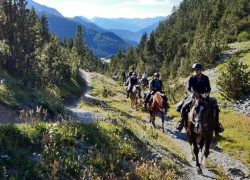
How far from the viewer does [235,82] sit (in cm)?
3631

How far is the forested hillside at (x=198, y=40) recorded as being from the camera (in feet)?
223

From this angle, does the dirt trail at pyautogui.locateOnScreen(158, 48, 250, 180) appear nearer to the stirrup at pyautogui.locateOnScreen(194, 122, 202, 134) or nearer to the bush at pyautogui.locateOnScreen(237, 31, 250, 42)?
the stirrup at pyautogui.locateOnScreen(194, 122, 202, 134)

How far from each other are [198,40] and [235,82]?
4906 cm

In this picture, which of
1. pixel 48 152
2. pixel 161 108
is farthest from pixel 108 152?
pixel 161 108

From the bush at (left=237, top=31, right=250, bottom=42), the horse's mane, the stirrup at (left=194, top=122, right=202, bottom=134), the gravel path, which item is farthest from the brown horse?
the bush at (left=237, top=31, right=250, bottom=42)

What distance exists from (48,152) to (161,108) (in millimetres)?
16504

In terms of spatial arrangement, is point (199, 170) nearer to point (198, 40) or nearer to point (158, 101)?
point (158, 101)

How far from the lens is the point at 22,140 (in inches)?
484

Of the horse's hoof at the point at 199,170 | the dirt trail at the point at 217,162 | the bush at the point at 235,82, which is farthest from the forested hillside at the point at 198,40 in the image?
the horse's hoof at the point at 199,170

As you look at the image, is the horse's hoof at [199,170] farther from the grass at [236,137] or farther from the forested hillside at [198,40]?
the forested hillside at [198,40]

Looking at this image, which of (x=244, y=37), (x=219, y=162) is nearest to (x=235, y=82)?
(x=219, y=162)

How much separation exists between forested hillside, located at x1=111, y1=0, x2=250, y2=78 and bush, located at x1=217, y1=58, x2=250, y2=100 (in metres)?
22.4

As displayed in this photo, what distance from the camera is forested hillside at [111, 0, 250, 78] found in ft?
223

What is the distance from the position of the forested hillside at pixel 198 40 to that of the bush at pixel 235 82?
73.6 feet
